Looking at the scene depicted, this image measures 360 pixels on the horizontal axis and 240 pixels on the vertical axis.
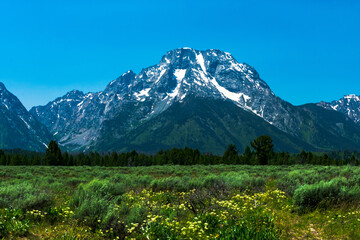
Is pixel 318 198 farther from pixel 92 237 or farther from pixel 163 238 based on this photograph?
pixel 92 237

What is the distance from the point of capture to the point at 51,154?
4262 inches

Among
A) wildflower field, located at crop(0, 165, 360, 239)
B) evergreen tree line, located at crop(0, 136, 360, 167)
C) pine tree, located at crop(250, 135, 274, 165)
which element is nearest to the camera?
wildflower field, located at crop(0, 165, 360, 239)

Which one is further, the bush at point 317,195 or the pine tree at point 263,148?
the pine tree at point 263,148

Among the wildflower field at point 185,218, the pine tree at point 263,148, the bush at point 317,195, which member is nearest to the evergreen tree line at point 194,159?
the pine tree at point 263,148

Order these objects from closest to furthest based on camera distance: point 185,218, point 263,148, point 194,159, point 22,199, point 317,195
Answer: point 185,218 → point 22,199 → point 317,195 → point 263,148 → point 194,159

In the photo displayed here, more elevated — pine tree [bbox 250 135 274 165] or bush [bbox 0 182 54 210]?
pine tree [bbox 250 135 274 165]

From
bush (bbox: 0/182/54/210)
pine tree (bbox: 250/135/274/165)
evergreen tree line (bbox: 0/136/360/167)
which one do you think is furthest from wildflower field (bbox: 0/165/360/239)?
pine tree (bbox: 250/135/274/165)

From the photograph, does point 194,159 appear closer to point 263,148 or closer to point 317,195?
point 263,148

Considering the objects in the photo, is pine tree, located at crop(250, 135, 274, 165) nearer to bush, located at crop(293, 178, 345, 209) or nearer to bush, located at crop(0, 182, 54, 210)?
bush, located at crop(293, 178, 345, 209)

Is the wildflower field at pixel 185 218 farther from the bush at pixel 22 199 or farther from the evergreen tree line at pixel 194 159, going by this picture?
the evergreen tree line at pixel 194 159

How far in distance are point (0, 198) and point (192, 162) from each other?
122987 millimetres

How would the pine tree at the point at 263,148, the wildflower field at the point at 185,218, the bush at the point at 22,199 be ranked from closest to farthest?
the wildflower field at the point at 185,218, the bush at the point at 22,199, the pine tree at the point at 263,148

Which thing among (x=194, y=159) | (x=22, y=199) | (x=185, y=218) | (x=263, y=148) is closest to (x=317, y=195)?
(x=185, y=218)

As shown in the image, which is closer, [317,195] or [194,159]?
[317,195]
